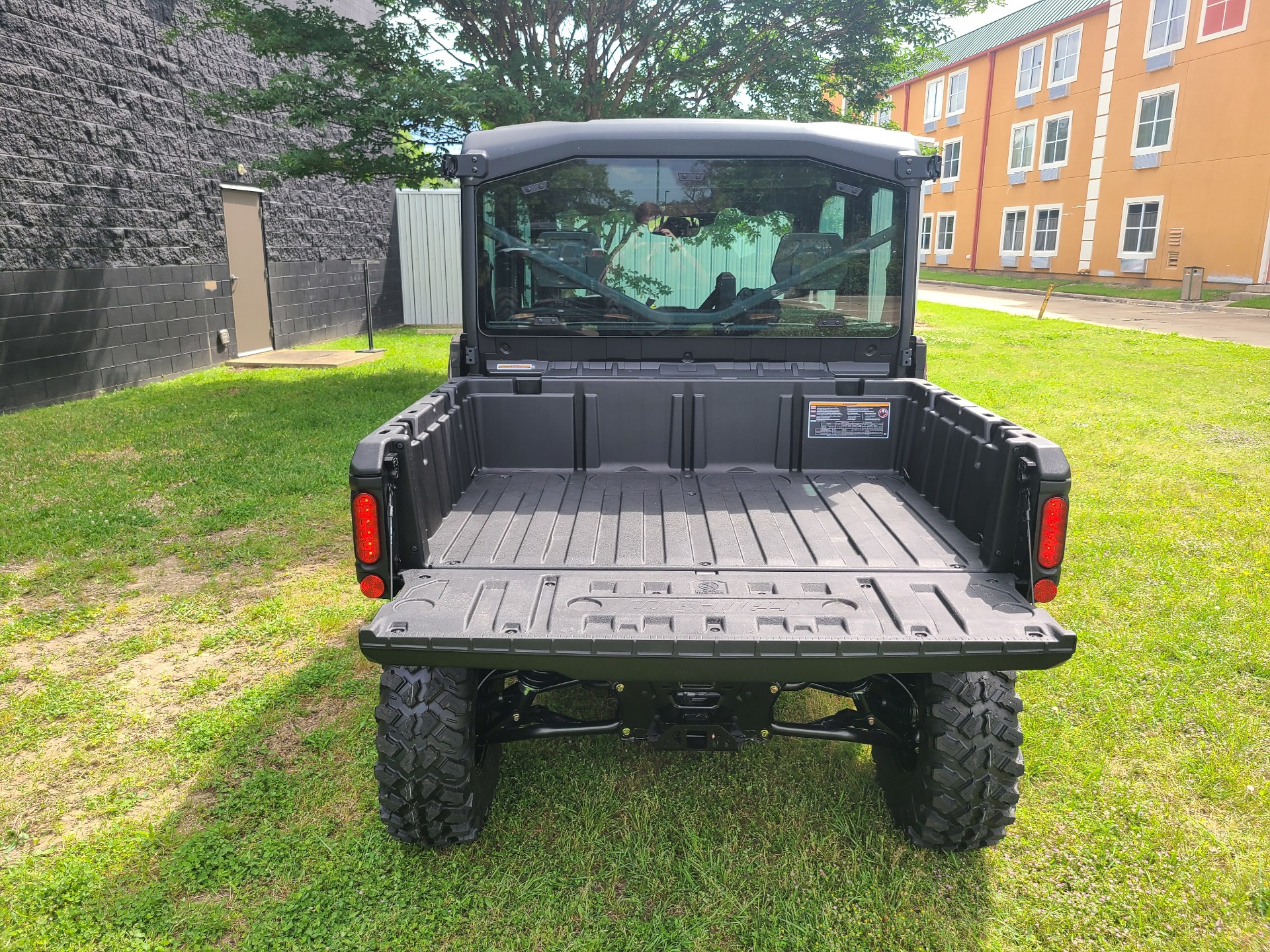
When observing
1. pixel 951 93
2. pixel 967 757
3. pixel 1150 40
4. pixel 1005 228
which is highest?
pixel 951 93

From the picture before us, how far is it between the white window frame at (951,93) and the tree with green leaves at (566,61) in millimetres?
26908

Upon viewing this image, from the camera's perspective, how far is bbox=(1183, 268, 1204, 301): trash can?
21.6 meters

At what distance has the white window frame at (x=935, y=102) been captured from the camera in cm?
3606

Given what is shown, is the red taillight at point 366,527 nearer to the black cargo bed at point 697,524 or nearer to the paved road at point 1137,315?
the black cargo bed at point 697,524

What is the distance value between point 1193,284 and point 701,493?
22.9m

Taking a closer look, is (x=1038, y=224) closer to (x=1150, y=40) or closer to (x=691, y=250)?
(x=1150, y=40)

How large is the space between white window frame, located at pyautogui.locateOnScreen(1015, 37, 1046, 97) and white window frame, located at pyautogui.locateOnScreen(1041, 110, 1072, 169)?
4.08 feet

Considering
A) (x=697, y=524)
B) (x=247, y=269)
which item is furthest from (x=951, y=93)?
(x=697, y=524)

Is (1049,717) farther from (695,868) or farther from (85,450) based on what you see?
(85,450)

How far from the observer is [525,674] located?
2979 millimetres

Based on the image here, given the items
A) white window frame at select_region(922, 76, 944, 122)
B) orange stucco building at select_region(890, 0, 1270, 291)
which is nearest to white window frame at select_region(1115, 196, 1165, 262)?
orange stucco building at select_region(890, 0, 1270, 291)

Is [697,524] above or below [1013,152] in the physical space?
below

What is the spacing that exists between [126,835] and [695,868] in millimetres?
1880

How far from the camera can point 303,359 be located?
12438 mm
